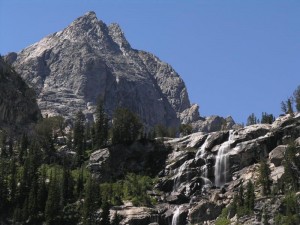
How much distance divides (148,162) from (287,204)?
53598 mm

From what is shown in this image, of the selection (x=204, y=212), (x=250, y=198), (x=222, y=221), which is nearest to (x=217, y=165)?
(x=204, y=212)

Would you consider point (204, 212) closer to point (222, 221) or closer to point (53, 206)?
point (222, 221)

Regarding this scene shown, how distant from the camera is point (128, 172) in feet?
502

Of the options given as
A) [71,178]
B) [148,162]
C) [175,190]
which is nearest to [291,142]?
[175,190]

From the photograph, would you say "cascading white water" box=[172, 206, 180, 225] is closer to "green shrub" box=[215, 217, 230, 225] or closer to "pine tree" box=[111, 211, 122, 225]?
"green shrub" box=[215, 217, 230, 225]

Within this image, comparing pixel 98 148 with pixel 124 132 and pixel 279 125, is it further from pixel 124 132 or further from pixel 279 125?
pixel 279 125

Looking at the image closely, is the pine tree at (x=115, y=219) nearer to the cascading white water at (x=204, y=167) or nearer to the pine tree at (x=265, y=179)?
the cascading white water at (x=204, y=167)

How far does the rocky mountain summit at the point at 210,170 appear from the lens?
123 meters

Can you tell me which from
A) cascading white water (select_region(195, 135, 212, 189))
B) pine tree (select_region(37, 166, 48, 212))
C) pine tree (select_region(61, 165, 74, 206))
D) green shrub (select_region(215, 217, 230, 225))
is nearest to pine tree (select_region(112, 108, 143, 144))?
cascading white water (select_region(195, 135, 212, 189))

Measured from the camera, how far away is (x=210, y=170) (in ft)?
476

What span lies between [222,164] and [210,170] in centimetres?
329

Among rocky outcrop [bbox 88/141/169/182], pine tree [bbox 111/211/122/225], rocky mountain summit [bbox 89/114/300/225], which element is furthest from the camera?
rocky outcrop [bbox 88/141/169/182]

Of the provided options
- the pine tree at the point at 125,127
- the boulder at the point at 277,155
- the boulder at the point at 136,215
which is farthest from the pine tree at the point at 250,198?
the pine tree at the point at 125,127

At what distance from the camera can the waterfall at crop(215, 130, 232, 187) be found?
142 metres
